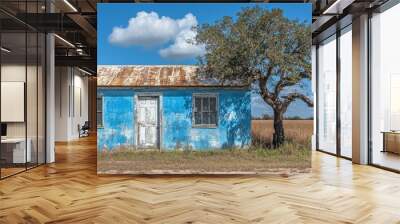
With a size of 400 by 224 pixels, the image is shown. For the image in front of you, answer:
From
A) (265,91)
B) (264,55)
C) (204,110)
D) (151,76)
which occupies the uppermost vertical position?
(264,55)

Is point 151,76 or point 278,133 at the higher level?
point 151,76

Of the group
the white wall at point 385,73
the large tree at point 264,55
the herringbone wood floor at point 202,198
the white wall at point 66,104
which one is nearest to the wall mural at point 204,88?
the large tree at point 264,55

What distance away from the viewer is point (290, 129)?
669 centimetres

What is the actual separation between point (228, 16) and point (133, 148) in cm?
280

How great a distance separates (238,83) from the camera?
6.70 m

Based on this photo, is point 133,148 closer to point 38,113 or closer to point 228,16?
point 38,113

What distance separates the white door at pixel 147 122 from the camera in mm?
6656

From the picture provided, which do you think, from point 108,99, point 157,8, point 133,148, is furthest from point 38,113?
point 157,8

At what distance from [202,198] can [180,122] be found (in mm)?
2053

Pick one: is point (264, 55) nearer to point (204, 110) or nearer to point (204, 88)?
point (204, 88)

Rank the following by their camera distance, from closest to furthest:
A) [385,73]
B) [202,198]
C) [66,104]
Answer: [202,198], [385,73], [66,104]

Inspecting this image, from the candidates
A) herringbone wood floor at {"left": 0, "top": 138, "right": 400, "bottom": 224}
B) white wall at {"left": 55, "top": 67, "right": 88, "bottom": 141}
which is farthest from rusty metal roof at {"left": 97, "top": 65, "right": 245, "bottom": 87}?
white wall at {"left": 55, "top": 67, "right": 88, "bottom": 141}

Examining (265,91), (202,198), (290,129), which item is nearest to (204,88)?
(265,91)

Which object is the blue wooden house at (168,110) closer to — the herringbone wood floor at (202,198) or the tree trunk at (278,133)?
the tree trunk at (278,133)
